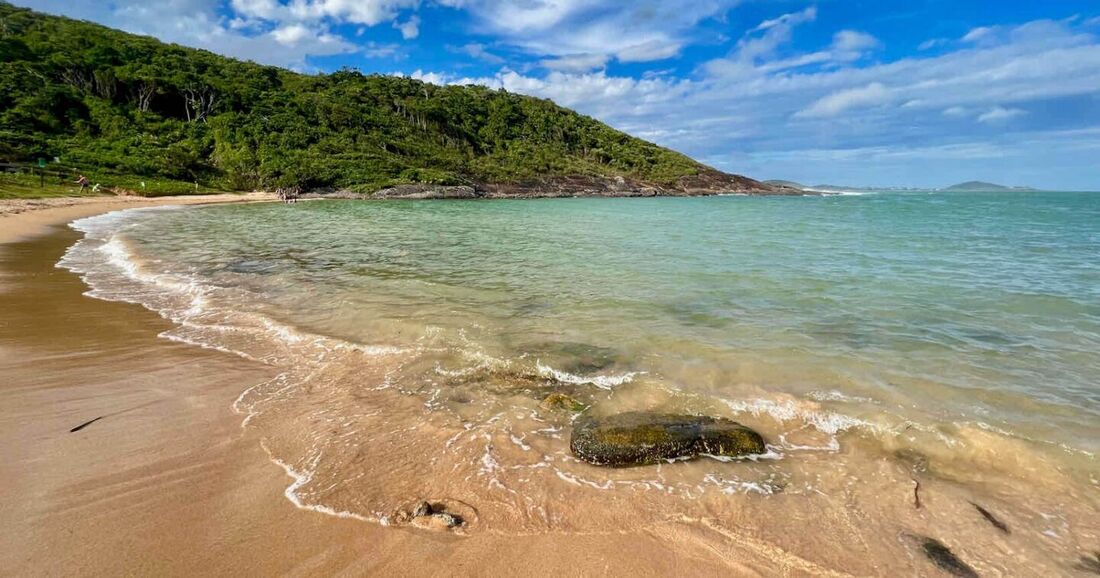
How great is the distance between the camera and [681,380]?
6289 mm

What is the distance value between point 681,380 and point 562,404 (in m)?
1.75

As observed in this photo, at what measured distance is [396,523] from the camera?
11.2ft

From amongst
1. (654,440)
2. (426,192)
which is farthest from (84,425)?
(426,192)

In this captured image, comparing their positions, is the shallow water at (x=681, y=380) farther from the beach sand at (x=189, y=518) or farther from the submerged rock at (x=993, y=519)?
the beach sand at (x=189, y=518)

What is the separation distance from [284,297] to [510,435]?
7732 mm

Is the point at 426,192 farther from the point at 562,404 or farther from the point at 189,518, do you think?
the point at 189,518

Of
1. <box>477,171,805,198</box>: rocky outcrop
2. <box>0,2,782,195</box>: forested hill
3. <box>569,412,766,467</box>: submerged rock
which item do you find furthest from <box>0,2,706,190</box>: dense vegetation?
<box>569,412,766,467</box>: submerged rock

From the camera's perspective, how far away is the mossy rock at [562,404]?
5.40 meters

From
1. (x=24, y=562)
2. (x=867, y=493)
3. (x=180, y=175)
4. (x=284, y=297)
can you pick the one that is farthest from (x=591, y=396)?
(x=180, y=175)

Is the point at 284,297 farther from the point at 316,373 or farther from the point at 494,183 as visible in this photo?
the point at 494,183

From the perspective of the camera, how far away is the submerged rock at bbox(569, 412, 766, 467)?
172 inches

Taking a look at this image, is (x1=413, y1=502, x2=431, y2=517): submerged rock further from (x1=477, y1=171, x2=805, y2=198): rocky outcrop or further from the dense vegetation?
(x1=477, y1=171, x2=805, y2=198): rocky outcrop

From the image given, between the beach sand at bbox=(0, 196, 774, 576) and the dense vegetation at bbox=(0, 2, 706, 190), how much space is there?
178 feet

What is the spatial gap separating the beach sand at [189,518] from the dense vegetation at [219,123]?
5418cm
